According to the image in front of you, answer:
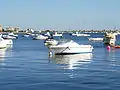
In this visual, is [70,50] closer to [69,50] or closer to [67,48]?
[69,50]

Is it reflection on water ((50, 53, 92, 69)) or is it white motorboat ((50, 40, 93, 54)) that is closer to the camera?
reflection on water ((50, 53, 92, 69))

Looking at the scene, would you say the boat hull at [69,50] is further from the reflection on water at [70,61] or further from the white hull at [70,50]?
the reflection on water at [70,61]

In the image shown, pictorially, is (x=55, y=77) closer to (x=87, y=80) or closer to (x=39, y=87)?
(x=87, y=80)

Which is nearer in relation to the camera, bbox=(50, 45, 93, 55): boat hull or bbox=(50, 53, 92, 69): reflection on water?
bbox=(50, 53, 92, 69): reflection on water

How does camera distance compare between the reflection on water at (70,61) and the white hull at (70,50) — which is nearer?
the reflection on water at (70,61)

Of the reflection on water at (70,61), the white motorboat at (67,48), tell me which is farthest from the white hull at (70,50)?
the reflection on water at (70,61)

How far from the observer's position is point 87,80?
27516mm

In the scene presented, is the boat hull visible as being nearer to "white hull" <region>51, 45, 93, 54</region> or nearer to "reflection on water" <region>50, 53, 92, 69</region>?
"white hull" <region>51, 45, 93, 54</region>

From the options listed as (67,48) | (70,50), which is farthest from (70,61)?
(70,50)

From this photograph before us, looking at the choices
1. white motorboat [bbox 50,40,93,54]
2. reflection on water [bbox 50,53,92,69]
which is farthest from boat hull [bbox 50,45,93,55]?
reflection on water [bbox 50,53,92,69]

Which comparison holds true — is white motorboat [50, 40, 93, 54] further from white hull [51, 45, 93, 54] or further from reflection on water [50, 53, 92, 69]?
reflection on water [50, 53, 92, 69]

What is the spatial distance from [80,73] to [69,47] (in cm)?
2882

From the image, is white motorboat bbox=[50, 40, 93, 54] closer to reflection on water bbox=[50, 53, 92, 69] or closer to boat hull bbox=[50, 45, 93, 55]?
boat hull bbox=[50, 45, 93, 55]

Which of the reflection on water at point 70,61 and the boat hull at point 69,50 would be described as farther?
the boat hull at point 69,50
